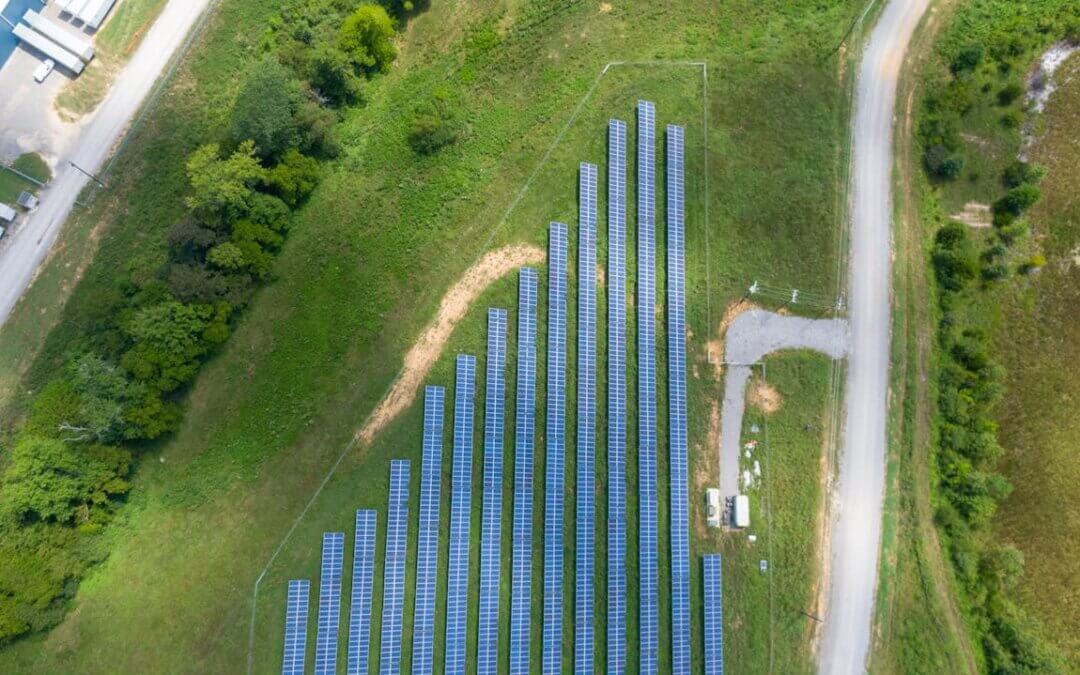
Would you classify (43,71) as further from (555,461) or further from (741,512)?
(741,512)

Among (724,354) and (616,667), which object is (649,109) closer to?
(724,354)

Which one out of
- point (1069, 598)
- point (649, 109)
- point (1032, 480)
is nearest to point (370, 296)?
point (649, 109)

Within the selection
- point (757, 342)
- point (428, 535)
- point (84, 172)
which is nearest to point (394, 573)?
point (428, 535)

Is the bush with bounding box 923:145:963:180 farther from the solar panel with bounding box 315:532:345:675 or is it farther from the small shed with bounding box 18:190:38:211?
the small shed with bounding box 18:190:38:211

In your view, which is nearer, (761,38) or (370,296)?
(370,296)

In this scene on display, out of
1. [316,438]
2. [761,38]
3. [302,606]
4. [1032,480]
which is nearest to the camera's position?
[302,606]

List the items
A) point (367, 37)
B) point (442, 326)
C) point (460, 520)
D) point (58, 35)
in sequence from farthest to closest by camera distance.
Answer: point (58, 35)
point (367, 37)
point (442, 326)
point (460, 520)

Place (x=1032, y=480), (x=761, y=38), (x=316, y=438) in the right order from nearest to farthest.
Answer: (x=316, y=438), (x=1032, y=480), (x=761, y=38)
